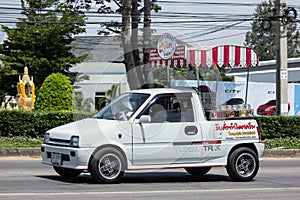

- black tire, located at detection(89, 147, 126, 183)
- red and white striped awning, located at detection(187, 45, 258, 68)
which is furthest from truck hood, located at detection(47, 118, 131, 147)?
red and white striped awning, located at detection(187, 45, 258, 68)

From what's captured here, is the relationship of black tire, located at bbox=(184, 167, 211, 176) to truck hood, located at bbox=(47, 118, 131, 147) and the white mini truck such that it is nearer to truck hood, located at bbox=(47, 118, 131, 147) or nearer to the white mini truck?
the white mini truck

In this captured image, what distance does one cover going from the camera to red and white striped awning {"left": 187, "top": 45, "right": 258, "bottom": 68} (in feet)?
56.0

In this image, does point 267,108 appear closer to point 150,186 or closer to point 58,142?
point 150,186

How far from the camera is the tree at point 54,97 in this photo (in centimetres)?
2383

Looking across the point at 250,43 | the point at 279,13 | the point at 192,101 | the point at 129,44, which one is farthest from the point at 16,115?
the point at 250,43

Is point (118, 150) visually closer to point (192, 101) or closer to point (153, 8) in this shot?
point (192, 101)

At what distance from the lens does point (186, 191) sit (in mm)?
11414

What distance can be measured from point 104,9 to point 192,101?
1916cm

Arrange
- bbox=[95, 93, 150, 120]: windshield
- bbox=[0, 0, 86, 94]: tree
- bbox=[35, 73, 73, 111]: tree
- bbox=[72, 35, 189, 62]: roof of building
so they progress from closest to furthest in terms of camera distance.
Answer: bbox=[95, 93, 150, 120]: windshield, bbox=[35, 73, 73, 111]: tree, bbox=[72, 35, 189, 62]: roof of building, bbox=[0, 0, 86, 94]: tree

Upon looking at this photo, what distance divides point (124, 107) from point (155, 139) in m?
0.99

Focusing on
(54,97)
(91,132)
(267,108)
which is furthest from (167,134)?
(267,108)

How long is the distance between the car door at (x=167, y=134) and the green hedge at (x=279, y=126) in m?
11.7

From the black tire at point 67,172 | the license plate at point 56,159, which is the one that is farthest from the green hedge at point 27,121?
the license plate at point 56,159

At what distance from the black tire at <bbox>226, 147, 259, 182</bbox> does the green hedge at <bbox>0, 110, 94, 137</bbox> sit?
31.8 ft
